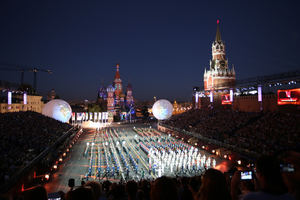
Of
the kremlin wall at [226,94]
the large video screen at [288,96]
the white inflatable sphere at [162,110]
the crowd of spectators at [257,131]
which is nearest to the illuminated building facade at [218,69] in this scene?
the kremlin wall at [226,94]

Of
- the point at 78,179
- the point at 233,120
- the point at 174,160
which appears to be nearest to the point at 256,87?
the point at 233,120

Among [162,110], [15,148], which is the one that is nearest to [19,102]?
[162,110]

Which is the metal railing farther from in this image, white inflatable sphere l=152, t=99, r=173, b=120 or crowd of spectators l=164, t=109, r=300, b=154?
white inflatable sphere l=152, t=99, r=173, b=120

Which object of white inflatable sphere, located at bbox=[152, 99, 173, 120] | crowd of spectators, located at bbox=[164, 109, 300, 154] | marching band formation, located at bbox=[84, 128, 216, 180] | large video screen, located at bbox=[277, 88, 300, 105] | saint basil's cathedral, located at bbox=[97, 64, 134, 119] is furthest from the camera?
saint basil's cathedral, located at bbox=[97, 64, 134, 119]

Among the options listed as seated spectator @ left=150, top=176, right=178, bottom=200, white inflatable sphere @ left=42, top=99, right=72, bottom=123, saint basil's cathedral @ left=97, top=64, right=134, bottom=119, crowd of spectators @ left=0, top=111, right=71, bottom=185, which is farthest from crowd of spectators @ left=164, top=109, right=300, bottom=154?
saint basil's cathedral @ left=97, top=64, right=134, bottom=119

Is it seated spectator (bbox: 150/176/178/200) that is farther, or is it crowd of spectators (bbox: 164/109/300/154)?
crowd of spectators (bbox: 164/109/300/154)

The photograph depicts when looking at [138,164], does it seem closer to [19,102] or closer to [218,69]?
[19,102]

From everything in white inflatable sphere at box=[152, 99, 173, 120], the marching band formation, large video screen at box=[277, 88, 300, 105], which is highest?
large video screen at box=[277, 88, 300, 105]

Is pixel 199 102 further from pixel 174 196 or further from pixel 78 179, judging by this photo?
pixel 174 196
